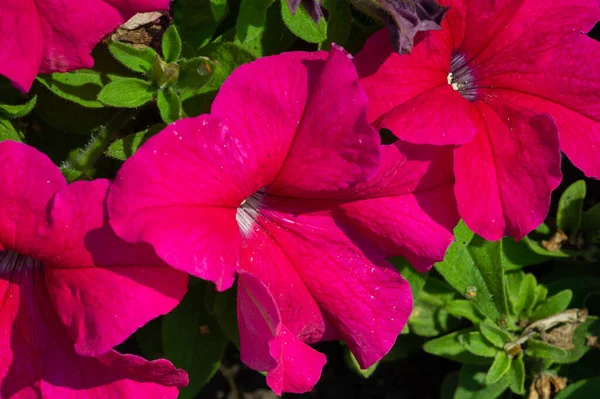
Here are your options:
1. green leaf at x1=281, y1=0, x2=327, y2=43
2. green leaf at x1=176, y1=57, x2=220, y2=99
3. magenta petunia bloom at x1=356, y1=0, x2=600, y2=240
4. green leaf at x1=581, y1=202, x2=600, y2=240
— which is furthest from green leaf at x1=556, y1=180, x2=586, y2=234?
green leaf at x1=176, y1=57, x2=220, y2=99

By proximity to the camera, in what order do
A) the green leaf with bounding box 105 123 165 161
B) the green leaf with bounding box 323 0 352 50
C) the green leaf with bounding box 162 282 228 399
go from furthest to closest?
the green leaf with bounding box 162 282 228 399 < the green leaf with bounding box 323 0 352 50 < the green leaf with bounding box 105 123 165 161

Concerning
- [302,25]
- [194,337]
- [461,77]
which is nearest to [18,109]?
[302,25]

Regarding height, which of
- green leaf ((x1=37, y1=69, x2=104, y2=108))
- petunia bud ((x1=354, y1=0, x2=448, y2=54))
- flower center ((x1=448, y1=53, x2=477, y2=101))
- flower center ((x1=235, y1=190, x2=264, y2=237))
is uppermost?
petunia bud ((x1=354, y1=0, x2=448, y2=54))

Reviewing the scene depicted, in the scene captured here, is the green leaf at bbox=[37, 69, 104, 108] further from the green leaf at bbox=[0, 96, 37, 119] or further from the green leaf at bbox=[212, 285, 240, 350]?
the green leaf at bbox=[212, 285, 240, 350]

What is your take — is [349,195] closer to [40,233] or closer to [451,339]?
[40,233]

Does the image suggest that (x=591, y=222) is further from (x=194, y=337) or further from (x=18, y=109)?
(x=18, y=109)

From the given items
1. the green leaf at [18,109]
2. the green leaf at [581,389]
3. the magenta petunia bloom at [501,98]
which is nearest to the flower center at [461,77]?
the magenta petunia bloom at [501,98]

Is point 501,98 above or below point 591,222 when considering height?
above
